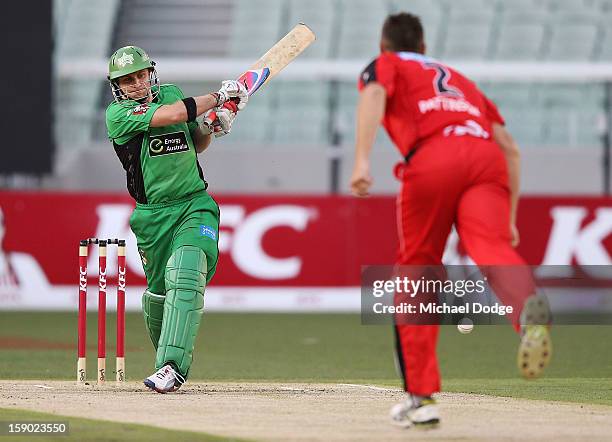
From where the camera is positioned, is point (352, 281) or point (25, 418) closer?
point (25, 418)

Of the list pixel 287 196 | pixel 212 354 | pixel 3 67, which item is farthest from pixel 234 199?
pixel 212 354

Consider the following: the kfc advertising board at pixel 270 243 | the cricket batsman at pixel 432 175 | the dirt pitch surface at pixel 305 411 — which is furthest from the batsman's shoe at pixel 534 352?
the kfc advertising board at pixel 270 243

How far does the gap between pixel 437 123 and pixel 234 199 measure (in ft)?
36.3

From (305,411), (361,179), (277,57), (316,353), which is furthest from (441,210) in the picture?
(316,353)

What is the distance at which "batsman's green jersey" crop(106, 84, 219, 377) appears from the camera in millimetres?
7621

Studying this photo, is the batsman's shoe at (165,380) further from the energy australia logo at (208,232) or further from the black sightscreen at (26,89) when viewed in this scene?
the black sightscreen at (26,89)

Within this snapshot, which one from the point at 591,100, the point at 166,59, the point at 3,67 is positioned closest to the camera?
the point at 3,67

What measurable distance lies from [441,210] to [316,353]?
Answer: 6.94 meters

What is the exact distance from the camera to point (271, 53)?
854 cm

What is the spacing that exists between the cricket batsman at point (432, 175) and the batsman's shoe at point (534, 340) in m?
0.13

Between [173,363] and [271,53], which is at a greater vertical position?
[271,53]

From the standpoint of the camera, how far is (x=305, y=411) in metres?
6.73

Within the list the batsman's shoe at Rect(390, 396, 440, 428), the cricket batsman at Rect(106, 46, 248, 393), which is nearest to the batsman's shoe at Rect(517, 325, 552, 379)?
the batsman's shoe at Rect(390, 396, 440, 428)

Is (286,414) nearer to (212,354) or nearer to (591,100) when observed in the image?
(212,354)
